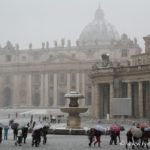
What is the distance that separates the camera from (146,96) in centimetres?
5672

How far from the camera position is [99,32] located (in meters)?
152

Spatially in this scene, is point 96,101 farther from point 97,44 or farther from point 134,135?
point 97,44

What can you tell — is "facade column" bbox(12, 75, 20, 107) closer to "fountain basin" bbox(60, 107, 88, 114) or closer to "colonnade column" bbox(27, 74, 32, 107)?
"colonnade column" bbox(27, 74, 32, 107)

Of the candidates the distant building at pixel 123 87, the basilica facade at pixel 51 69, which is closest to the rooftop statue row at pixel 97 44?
the basilica facade at pixel 51 69

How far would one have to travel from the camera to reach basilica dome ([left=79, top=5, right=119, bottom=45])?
149 metres

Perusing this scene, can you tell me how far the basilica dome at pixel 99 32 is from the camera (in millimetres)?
148750

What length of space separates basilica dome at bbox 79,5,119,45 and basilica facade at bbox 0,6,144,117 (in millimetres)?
9932

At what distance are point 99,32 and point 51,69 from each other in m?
30.0

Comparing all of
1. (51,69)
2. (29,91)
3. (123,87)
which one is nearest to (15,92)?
(29,91)

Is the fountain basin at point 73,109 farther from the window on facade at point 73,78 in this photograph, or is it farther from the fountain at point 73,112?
the window on facade at point 73,78

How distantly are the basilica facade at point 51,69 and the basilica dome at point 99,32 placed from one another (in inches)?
391

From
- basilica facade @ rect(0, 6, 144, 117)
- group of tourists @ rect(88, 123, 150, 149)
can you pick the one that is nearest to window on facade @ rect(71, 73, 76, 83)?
basilica facade @ rect(0, 6, 144, 117)

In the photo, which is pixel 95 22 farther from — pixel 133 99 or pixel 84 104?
pixel 133 99

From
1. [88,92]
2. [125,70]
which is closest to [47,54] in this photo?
[88,92]
